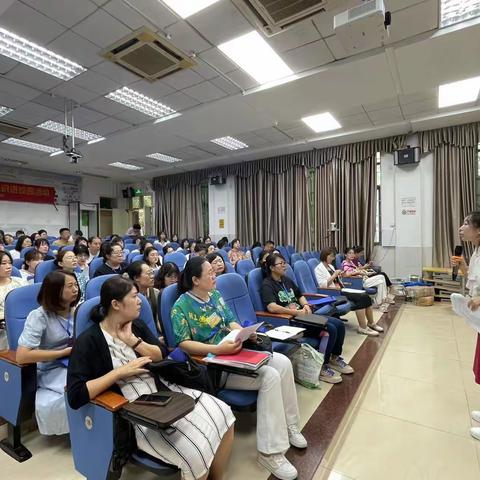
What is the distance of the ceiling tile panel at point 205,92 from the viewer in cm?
402

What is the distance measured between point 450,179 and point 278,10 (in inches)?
196

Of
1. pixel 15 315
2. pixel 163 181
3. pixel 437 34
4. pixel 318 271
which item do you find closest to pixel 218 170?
pixel 163 181

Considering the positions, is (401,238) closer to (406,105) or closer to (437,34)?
(406,105)

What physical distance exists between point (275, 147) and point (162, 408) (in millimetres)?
6491

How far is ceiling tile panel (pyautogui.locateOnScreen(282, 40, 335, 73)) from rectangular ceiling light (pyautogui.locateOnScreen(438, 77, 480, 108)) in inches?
73.3

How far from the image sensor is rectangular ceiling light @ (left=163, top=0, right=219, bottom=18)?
258 centimetres

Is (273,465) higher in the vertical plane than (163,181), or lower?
lower

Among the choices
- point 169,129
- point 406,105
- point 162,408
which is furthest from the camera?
point 169,129

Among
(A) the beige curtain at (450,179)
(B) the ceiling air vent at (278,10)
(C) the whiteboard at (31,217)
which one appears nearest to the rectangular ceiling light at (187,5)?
(B) the ceiling air vent at (278,10)

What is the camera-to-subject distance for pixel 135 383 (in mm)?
1399

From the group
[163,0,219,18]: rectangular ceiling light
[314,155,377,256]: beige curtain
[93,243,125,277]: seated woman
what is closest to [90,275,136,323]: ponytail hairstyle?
[93,243,125,277]: seated woman

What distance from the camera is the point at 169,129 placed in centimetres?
557

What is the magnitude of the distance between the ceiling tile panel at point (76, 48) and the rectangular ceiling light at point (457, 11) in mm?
3236

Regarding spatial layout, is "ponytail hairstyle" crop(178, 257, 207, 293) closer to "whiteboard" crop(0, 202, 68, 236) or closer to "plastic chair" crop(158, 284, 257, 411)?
"plastic chair" crop(158, 284, 257, 411)
